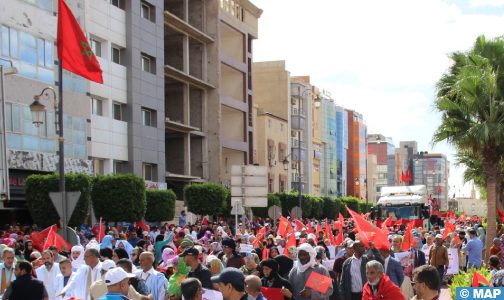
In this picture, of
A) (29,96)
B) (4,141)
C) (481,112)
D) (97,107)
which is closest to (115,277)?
(481,112)

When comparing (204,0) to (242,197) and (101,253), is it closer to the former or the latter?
(242,197)

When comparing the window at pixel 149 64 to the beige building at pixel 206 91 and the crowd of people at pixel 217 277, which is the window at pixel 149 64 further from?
the crowd of people at pixel 217 277

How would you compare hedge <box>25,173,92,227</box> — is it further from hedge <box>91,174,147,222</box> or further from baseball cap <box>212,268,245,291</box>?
baseball cap <box>212,268,245,291</box>

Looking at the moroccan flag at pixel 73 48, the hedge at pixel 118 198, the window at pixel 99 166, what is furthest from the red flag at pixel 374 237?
the window at pixel 99 166

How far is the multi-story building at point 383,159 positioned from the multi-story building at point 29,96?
451ft

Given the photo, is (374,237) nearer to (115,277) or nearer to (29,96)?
(115,277)

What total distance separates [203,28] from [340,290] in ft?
146

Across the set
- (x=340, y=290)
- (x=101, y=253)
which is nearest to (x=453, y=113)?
(x=340, y=290)

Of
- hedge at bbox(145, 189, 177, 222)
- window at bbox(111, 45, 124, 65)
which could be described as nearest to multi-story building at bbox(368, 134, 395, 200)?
window at bbox(111, 45, 124, 65)

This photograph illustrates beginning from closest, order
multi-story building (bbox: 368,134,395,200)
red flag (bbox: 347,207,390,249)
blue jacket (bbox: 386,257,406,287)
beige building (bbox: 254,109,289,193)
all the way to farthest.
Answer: blue jacket (bbox: 386,257,406,287)
red flag (bbox: 347,207,390,249)
beige building (bbox: 254,109,289,193)
multi-story building (bbox: 368,134,395,200)

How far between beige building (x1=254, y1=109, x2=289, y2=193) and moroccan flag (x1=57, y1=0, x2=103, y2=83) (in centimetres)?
5141

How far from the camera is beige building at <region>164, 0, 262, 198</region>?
51.7m

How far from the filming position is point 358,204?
268 feet

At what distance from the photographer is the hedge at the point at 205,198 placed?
148ft
